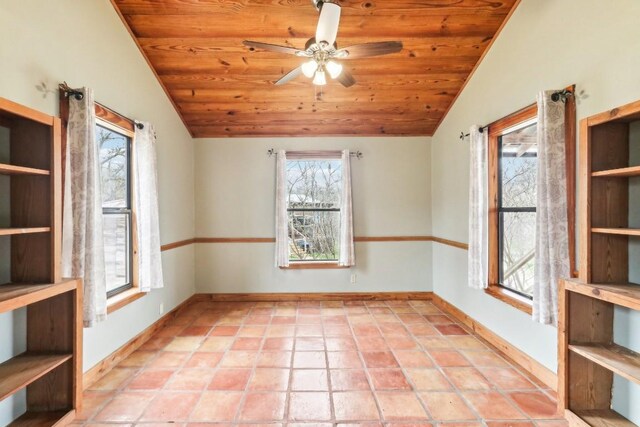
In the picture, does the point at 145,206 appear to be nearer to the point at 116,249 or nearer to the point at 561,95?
the point at 116,249

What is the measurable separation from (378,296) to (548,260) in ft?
8.96

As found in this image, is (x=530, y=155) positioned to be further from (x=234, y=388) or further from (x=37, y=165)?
(x=37, y=165)

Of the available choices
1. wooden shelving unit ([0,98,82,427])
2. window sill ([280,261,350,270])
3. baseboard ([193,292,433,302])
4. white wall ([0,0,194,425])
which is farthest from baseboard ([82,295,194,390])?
window sill ([280,261,350,270])

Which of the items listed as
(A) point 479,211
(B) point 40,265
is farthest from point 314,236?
(B) point 40,265

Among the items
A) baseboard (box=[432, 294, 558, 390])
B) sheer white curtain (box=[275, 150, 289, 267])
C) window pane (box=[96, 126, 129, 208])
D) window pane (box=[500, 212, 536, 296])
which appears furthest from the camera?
sheer white curtain (box=[275, 150, 289, 267])

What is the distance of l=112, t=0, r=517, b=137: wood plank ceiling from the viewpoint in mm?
2881

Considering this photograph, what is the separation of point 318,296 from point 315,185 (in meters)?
1.71

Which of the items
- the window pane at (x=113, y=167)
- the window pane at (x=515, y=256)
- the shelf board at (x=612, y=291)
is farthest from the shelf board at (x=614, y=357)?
the window pane at (x=113, y=167)

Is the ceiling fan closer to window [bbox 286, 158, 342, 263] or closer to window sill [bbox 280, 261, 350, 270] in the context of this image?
window [bbox 286, 158, 342, 263]

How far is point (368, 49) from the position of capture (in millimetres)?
2207

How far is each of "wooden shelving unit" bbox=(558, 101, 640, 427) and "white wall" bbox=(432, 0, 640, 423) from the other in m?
0.14

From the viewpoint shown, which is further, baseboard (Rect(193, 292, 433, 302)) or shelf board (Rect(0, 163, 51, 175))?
baseboard (Rect(193, 292, 433, 302))

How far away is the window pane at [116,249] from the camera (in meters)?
2.93

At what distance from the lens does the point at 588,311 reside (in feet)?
6.34
